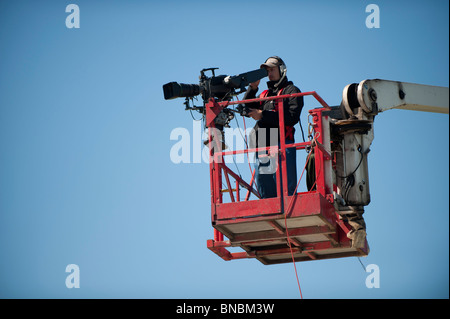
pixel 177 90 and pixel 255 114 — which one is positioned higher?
pixel 177 90

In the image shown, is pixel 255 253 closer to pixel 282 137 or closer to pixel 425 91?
pixel 282 137

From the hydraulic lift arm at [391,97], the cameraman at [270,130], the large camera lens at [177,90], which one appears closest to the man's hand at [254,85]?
the cameraman at [270,130]

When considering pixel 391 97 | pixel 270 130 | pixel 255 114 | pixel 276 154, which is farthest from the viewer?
pixel 391 97

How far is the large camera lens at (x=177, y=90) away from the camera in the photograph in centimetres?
1413

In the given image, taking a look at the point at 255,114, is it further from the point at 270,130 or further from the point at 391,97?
the point at 391,97

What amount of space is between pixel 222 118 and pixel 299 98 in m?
1.26

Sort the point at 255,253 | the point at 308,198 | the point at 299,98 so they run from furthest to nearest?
the point at 255,253 < the point at 299,98 < the point at 308,198

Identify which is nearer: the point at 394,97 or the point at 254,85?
the point at 394,97

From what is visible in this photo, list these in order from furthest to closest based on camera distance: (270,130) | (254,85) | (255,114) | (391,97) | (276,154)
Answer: (254,85) < (391,97) < (270,130) < (255,114) < (276,154)

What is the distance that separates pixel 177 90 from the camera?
14.2 metres

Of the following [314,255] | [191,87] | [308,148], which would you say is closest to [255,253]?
[314,255]

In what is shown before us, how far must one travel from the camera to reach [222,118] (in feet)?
47.0

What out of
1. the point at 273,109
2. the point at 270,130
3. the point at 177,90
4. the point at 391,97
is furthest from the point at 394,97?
the point at 177,90

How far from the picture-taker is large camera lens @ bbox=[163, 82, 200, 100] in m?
14.1
